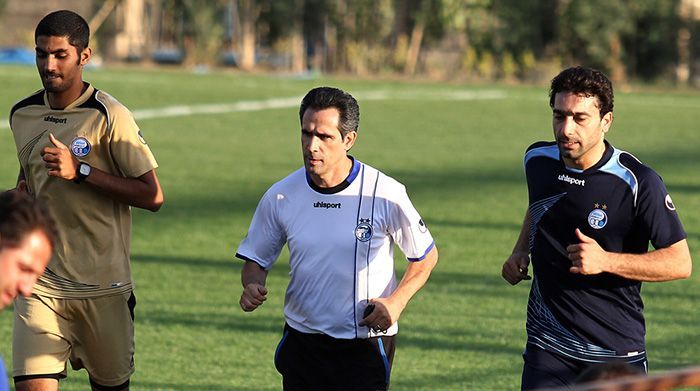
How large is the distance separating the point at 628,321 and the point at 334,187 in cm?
139

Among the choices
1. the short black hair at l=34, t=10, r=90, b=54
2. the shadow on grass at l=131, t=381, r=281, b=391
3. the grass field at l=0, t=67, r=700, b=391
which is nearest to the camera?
the short black hair at l=34, t=10, r=90, b=54

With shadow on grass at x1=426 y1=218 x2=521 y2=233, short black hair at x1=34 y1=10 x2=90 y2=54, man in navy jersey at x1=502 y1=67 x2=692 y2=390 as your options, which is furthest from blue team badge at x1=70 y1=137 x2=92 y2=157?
shadow on grass at x1=426 y1=218 x2=521 y2=233

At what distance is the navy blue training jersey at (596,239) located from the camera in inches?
235

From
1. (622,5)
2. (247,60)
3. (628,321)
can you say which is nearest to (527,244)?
(628,321)

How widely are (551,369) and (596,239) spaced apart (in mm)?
620

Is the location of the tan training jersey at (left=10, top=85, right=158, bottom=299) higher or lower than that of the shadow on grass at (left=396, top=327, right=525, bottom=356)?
higher

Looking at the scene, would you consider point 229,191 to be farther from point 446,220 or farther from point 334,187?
point 334,187

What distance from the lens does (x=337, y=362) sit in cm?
620

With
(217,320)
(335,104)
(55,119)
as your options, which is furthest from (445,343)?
(335,104)

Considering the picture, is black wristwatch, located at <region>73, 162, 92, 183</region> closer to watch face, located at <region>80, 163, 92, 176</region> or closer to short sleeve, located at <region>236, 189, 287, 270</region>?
watch face, located at <region>80, 163, 92, 176</region>

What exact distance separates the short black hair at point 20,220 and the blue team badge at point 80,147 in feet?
9.48

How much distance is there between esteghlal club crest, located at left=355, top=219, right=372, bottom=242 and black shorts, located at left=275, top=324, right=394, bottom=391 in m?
0.45

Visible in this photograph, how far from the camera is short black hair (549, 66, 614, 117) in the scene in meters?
5.97

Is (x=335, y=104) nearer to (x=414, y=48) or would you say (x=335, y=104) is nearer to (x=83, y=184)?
(x=83, y=184)
